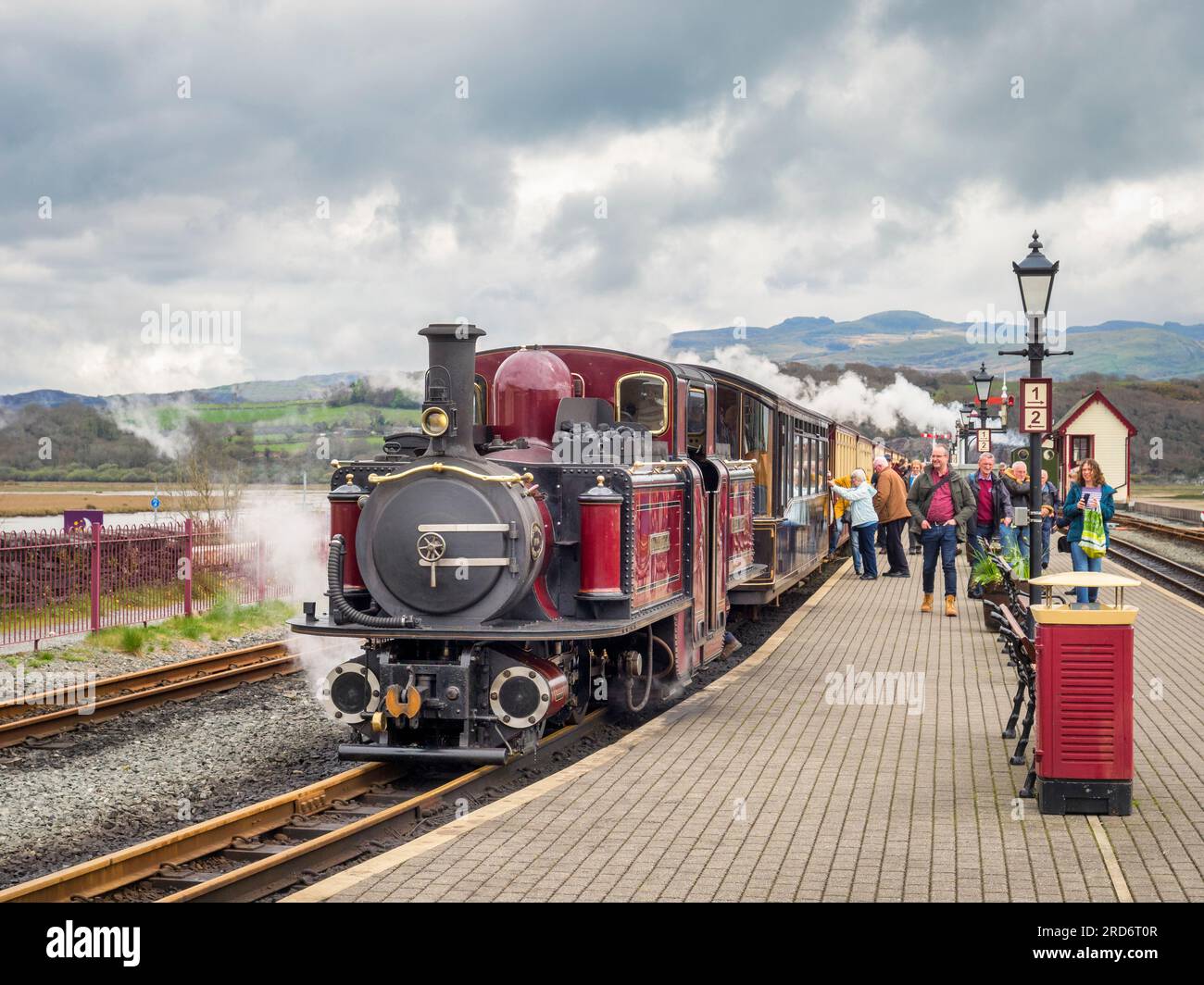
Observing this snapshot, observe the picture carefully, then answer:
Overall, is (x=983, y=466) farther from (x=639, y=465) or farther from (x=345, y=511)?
(x=345, y=511)

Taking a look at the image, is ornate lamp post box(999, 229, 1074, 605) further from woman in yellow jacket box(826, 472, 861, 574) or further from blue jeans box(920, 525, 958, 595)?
woman in yellow jacket box(826, 472, 861, 574)

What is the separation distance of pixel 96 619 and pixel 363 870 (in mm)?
10470

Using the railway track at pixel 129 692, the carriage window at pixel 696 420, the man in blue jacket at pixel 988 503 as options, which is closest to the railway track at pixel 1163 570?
the man in blue jacket at pixel 988 503

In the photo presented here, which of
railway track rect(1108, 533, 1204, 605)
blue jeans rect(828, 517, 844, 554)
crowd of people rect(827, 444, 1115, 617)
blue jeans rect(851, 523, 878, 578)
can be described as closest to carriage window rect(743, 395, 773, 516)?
crowd of people rect(827, 444, 1115, 617)

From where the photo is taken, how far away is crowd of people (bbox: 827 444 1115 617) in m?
13.6

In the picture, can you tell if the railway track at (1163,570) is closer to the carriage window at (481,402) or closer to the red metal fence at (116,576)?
the carriage window at (481,402)

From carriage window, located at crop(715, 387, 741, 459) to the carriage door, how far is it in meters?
2.08

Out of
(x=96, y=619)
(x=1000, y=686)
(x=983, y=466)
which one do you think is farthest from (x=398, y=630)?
(x=983, y=466)

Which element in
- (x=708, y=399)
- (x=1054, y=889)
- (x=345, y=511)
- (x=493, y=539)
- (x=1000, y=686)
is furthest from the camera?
(x=708, y=399)

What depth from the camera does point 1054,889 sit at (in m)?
5.52

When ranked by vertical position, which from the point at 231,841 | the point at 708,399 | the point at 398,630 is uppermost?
the point at 708,399

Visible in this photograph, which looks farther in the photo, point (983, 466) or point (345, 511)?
point (983, 466)

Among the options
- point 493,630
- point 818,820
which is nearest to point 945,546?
point 493,630

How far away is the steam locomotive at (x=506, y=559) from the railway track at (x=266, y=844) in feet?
0.84
